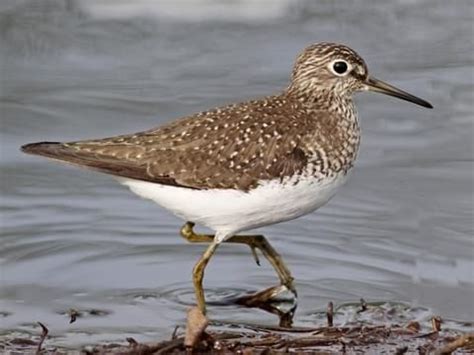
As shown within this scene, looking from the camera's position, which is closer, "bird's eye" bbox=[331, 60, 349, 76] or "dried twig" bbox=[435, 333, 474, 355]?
"dried twig" bbox=[435, 333, 474, 355]

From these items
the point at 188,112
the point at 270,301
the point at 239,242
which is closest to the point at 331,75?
the point at 239,242

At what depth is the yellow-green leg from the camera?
27.6ft

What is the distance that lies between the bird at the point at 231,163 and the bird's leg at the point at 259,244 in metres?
0.05

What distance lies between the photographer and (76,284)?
886 cm

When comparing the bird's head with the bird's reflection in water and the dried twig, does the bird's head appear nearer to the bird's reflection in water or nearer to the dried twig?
the bird's reflection in water

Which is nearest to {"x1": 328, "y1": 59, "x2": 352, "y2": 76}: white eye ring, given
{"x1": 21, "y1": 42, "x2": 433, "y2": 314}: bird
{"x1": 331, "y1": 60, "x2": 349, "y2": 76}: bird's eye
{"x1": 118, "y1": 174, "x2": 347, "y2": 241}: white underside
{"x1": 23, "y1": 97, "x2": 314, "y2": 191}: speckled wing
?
{"x1": 331, "y1": 60, "x2": 349, "y2": 76}: bird's eye

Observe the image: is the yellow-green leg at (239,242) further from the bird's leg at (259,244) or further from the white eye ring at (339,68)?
the white eye ring at (339,68)

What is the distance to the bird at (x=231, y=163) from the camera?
812cm

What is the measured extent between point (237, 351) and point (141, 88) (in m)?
5.86

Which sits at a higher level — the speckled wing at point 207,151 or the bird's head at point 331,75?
the bird's head at point 331,75

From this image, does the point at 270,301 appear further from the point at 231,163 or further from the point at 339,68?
the point at 339,68

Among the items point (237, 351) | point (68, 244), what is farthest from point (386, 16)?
point (237, 351)

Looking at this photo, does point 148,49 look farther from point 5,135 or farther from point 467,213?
point 467,213

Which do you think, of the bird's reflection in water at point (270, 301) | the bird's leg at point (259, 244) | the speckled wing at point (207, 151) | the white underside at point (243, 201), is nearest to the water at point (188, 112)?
the bird's reflection in water at point (270, 301)
